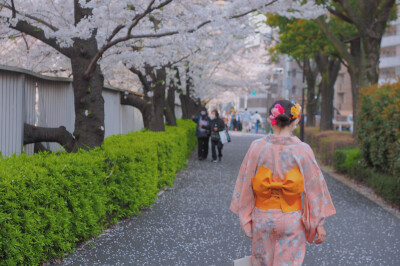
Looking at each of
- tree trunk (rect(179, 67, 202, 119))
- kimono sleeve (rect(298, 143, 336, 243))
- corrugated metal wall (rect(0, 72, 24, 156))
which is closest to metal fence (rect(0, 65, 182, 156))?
corrugated metal wall (rect(0, 72, 24, 156))

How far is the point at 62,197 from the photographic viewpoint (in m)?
5.08

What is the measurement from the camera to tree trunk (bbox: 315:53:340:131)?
2352 centimetres

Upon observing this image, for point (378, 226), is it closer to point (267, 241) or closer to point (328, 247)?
point (328, 247)

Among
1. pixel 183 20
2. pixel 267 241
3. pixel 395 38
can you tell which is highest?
pixel 395 38

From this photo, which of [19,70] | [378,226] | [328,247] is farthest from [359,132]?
[19,70]

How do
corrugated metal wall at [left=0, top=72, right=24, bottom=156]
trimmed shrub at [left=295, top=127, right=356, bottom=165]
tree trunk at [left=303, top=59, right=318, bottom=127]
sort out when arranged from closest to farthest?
corrugated metal wall at [left=0, top=72, right=24, bottom=156] → trimmed shrub at [left=295, top=127, right=356, bottom=165] → tree trunk at [left=303, top=59, right=318, bottom=127]

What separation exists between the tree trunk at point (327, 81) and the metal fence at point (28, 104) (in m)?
15.8

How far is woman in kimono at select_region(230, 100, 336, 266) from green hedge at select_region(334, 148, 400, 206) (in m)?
5.87

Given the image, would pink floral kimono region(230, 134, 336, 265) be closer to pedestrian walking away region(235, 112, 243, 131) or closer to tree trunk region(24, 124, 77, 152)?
tree trunk region(24, 124, 77, 152)

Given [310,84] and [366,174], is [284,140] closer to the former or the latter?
[366,174]

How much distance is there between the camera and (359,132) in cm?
1246

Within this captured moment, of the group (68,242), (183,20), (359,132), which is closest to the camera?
(68,242)

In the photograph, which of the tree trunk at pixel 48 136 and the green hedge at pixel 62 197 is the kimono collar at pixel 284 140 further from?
the tree trunk at pixel 48 136

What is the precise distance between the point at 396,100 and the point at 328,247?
4.36m
